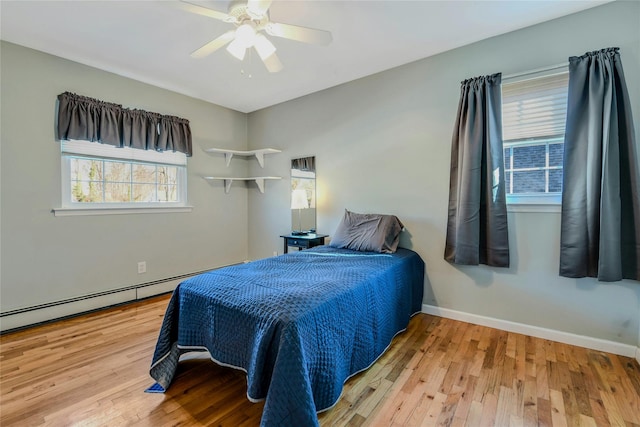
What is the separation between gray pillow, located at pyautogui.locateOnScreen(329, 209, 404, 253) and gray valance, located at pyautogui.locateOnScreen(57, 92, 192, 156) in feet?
7.44

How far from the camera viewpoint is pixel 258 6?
166 centimetres

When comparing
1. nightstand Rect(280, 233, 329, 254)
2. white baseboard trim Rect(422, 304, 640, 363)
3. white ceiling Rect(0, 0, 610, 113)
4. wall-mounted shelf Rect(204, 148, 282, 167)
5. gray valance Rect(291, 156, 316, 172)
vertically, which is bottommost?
white baseboard trim Rect(422, 304, 640, 363)

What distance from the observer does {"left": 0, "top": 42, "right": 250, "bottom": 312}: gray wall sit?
8.26ft

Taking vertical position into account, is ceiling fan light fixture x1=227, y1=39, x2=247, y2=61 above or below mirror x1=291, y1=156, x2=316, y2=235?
above

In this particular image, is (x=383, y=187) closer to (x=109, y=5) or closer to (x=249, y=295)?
(x=249, y=295)

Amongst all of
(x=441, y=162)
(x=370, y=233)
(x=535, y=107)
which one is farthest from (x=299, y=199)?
(x=535, y=107)

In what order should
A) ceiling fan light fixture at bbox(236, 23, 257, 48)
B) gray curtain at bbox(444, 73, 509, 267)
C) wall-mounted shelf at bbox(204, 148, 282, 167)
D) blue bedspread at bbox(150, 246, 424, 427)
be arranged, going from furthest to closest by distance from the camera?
wall-mounted shelf at bbox(204, 148, 282, 167) < gray curtain at bbox(444, 73, 509, 267) < ceiling fan light fixture at bbox(236, 23, 257, 48) < blue bedspread at bbox(150, 246, 424, 427)

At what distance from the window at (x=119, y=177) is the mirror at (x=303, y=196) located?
1.44 metres

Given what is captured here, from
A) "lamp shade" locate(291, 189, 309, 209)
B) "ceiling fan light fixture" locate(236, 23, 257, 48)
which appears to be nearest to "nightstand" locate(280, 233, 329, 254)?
"lamp shade" locate(291, 189, 309, 209)

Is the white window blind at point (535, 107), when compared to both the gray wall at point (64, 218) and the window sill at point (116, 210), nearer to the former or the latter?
the gray wall at point (64, 218)

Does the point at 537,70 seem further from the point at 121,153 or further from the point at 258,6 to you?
the point at 121,153

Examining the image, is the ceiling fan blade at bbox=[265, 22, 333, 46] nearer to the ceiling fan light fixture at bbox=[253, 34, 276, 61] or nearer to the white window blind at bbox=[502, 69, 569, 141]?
the ceiling fan light fixture at bbox=[253, 34, 276, 61]

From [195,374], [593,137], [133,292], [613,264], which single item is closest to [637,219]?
[613,264]

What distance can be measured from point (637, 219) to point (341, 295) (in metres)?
2.03
